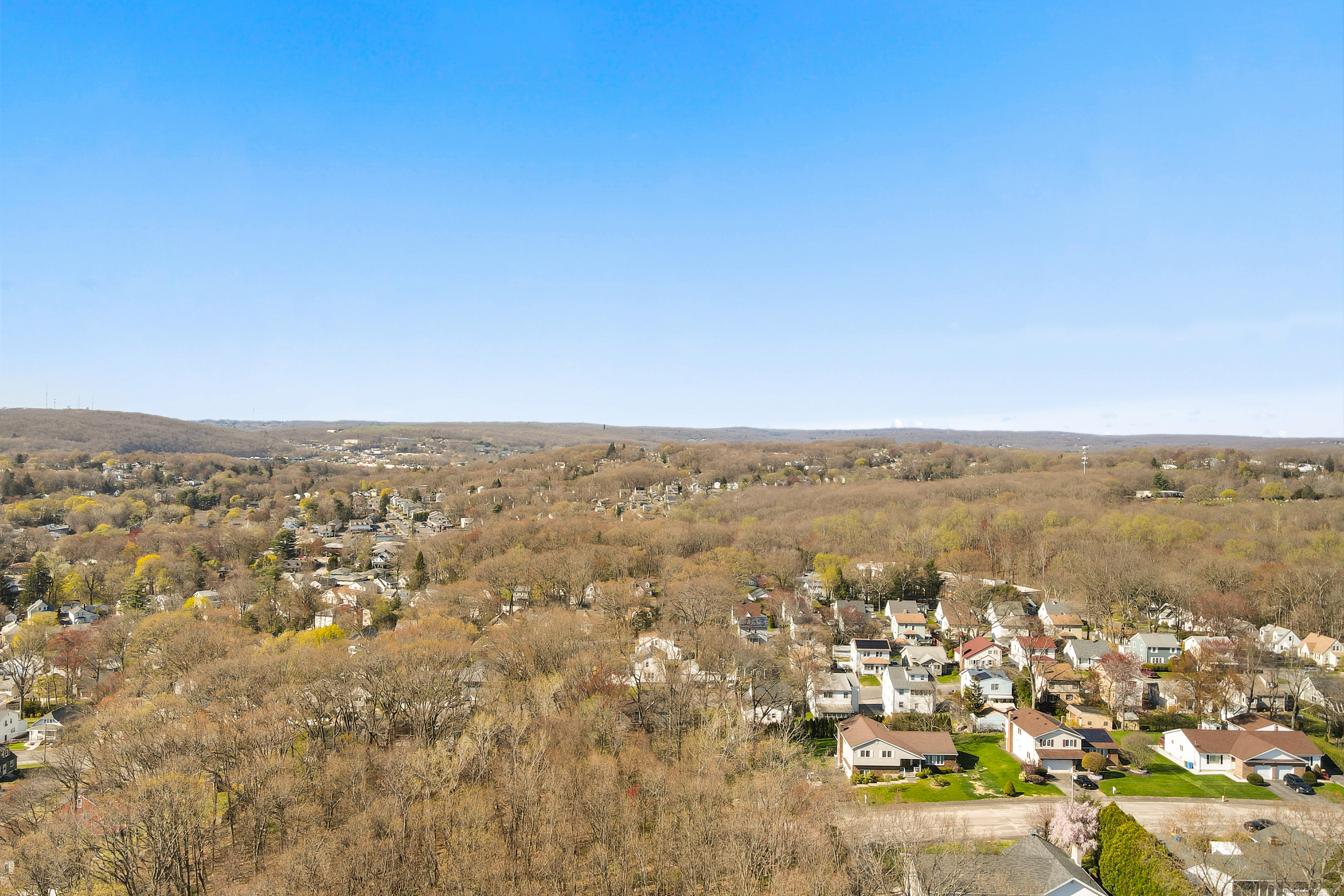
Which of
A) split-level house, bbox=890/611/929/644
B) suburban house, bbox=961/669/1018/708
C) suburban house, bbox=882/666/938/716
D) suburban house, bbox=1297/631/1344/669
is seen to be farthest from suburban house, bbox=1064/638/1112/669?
suburban house, bbox=1297/631/1344/669

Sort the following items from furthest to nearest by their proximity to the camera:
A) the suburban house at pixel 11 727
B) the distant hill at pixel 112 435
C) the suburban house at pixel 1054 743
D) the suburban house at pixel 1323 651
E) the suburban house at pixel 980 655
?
the distant hill at pixel 112 435 < the suburban house at pixel 1323 651 < the suburban house at pixel 980 655 < the suburban house at pixel 11 727 < the suburban house at pixel 1054 743

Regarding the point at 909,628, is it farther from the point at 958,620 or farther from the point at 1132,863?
the point at 1132,863

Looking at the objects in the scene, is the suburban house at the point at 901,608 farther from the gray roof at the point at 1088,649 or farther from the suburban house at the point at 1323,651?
the suburban house at the point at 1323,651

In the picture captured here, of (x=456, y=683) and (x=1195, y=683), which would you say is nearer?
(x=456, y=683)

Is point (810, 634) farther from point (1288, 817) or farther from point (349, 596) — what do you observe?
point (349, 596)

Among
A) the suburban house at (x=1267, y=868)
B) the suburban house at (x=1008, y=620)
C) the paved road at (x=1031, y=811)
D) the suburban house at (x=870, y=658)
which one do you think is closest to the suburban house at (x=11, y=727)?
the paved road at (x=1031, y=811)

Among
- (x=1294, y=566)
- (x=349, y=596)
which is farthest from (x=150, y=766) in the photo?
(x=1294, y=566)
